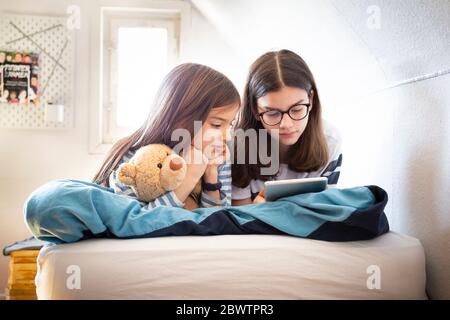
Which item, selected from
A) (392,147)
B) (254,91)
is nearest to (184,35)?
(254,91)

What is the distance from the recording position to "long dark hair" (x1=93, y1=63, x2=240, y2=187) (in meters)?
1.20

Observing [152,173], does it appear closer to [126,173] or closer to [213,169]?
[126,173]

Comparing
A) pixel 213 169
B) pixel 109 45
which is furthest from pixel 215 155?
pixel 109 45

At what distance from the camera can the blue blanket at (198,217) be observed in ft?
2.73

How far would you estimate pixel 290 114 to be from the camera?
49.5 inches

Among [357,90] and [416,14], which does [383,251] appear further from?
[357,90]

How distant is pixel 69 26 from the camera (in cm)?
256

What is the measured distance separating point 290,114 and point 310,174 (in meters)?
0.25

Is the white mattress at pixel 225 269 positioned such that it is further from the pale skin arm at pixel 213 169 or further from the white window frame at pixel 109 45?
the white window frame at pixel 109 45

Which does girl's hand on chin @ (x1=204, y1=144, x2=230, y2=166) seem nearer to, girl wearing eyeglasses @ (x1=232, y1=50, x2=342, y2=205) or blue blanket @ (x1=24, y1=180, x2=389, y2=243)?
girl wearing eyeglasses @ (x1=232, y1=50, x2=342, y2=205)

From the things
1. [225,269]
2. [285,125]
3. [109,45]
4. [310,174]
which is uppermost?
[109,45]

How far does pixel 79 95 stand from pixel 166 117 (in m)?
1.57
